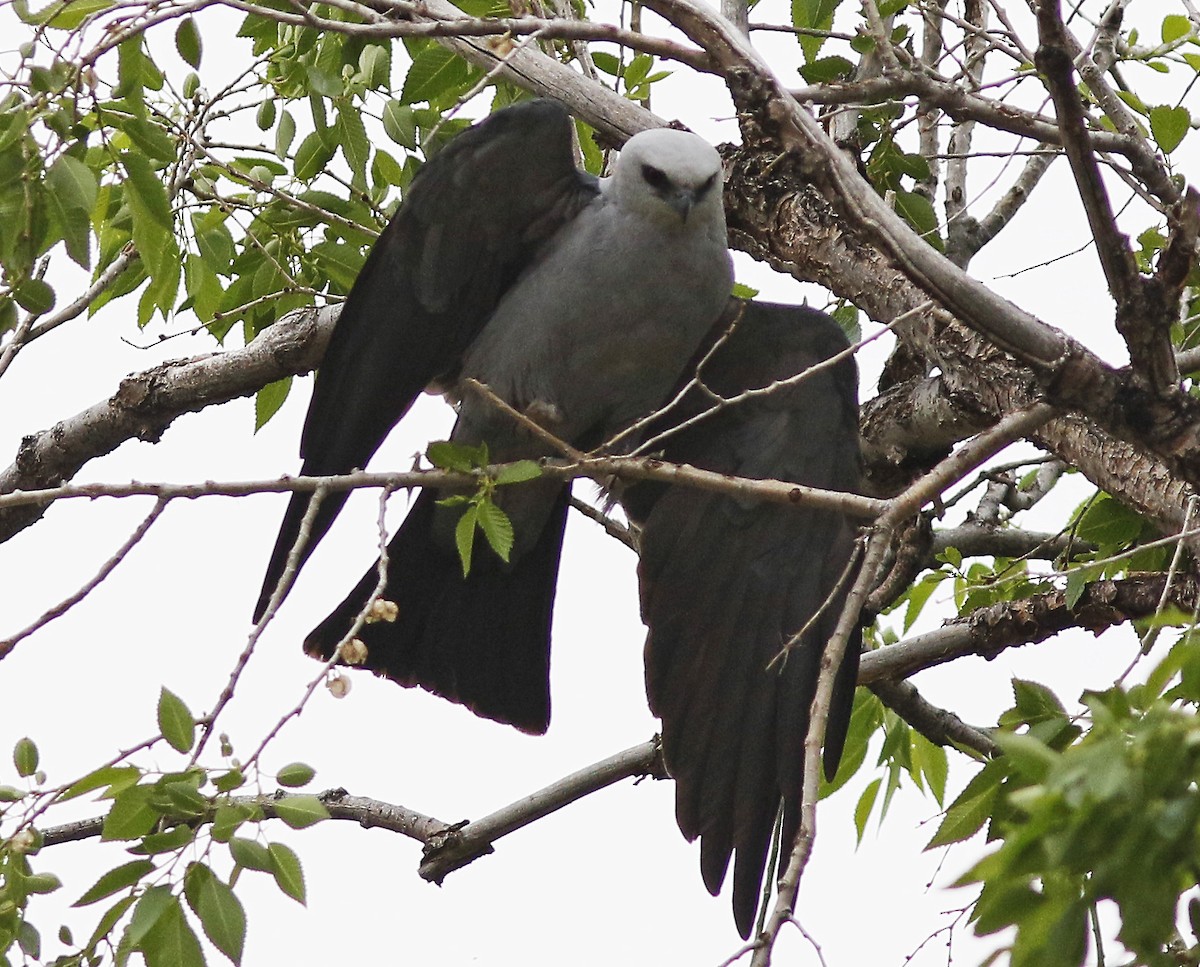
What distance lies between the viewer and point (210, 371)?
11.5 ft

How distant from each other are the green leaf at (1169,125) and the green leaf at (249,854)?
89.6 inches

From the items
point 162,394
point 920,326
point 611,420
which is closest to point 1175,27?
point 920,326

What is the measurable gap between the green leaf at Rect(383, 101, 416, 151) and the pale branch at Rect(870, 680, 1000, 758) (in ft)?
5.73

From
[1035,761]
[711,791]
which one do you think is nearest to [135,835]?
[1035,761]

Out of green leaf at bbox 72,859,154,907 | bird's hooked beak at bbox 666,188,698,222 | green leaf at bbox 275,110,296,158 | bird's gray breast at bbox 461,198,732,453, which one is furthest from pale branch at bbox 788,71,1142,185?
green leaf at bbox 72,859,154,907

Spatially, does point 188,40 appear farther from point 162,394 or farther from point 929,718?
point 929,718

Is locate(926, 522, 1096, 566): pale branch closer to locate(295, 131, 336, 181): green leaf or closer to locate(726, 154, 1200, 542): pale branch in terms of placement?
locate(726, 154, 1200, 542): pale branch

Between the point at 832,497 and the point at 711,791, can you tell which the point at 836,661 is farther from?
the point at 711,791

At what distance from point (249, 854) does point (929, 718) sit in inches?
76.7

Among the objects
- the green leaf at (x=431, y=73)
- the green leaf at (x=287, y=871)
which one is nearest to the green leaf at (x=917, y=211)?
the green leaf at (x=431, y=73)

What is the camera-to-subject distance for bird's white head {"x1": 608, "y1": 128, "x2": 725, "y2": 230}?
3.17 metres

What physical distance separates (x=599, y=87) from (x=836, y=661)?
6.54 feet

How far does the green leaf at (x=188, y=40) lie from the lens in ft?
8.26

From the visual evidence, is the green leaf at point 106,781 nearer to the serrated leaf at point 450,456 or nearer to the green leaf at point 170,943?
the green leaf at point 170,943
